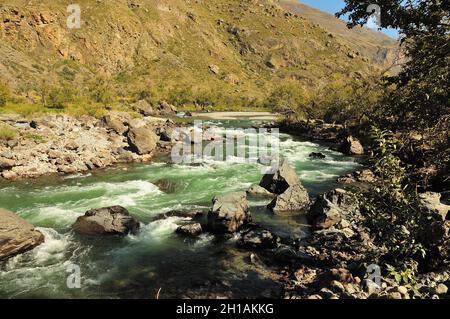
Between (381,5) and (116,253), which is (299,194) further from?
(381,5)

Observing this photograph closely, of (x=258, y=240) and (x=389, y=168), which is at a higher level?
(x=389, y=168)

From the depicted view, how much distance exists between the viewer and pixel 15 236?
1498 cm

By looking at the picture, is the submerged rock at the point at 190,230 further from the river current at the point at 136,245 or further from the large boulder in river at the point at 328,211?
the large boulder in river at the point at 328,211

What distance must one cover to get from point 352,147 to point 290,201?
23.1 meters

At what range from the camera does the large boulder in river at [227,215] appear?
17469 millimetres

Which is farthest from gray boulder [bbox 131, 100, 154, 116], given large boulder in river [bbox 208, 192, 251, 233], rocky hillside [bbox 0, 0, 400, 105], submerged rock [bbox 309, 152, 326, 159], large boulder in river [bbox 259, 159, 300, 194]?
large boulder in river [bbox 208, 192, 251, 233]

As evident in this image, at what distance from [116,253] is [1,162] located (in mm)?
17170

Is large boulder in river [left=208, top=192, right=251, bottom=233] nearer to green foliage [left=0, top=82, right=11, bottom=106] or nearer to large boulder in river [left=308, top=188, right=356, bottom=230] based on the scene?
large boulder in river [left=308, top=188, right=356, bottom=230]

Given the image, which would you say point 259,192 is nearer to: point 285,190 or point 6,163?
point 285,190

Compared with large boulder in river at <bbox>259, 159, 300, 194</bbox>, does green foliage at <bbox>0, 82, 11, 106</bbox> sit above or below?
above

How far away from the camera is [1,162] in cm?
2744

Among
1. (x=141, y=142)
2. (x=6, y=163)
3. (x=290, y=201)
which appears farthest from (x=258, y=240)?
(x=141, y=142)

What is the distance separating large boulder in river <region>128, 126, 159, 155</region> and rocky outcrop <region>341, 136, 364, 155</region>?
69.1 feet

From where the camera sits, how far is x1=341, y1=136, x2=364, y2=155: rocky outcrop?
136 ft
